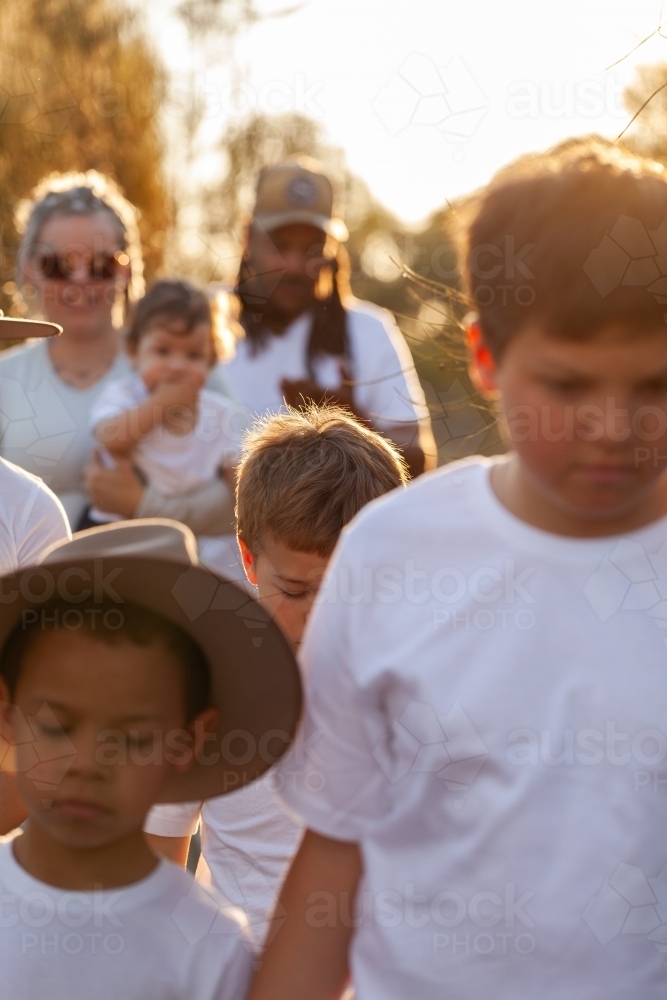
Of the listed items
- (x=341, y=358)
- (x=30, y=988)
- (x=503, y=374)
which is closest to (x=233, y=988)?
(x=30, y=988)

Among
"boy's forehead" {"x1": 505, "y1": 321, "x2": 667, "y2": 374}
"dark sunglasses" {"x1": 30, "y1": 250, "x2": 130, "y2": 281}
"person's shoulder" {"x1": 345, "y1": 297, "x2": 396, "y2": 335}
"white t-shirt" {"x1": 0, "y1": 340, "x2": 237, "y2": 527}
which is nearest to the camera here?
"boy's forehead" {"x1": 505, "y1": 321, "x2": 667, "y2": 374}

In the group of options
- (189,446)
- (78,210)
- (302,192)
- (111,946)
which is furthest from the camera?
(302,192)

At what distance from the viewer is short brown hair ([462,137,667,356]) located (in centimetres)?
129

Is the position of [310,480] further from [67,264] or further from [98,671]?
[67,264]

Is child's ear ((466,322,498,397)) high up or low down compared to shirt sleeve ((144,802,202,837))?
up

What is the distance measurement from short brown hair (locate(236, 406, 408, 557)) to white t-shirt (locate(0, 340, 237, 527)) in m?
1.37

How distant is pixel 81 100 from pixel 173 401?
5.41m

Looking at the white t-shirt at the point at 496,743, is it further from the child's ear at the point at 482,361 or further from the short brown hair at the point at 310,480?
the short brown hair at the point at 310,480

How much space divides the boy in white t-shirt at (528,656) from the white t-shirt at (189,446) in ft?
8.11

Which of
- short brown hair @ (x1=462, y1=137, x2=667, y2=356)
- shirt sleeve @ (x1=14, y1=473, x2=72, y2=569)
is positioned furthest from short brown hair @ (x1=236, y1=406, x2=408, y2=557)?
short brown hair @ (x1=462, y1=137, x2=667, y2=356)

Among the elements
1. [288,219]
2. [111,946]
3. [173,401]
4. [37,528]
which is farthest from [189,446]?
[111,946]

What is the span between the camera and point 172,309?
3.92 m

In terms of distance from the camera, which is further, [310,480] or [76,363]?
[76,363]

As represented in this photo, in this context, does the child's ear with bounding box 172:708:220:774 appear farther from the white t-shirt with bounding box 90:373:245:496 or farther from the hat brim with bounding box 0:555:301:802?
the white t-shirt with bounding box 90:373:245:496
